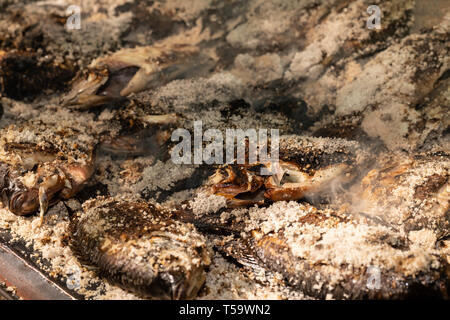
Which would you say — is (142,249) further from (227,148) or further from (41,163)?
(41,163)

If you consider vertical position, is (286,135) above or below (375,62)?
below

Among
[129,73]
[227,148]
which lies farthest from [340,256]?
[129,73]

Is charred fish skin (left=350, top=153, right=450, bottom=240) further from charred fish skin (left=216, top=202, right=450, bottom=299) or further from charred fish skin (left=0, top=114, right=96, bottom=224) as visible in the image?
charred fish skin (left=0, top=114, right=96, bottom=224)

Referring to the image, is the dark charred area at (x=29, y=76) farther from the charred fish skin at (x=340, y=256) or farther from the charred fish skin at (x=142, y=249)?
the charred fish skin at (x=340, y=256)

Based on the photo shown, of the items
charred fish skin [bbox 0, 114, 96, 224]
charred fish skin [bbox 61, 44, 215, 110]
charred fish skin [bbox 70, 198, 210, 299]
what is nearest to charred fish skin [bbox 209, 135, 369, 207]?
charred fish skin [bbox 70, 198, 210, 299]

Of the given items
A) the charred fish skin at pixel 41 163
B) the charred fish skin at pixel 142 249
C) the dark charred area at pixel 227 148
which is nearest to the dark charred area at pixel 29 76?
the dark charred area at pixel 227 148

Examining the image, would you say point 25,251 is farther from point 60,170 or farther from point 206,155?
point 206,155
